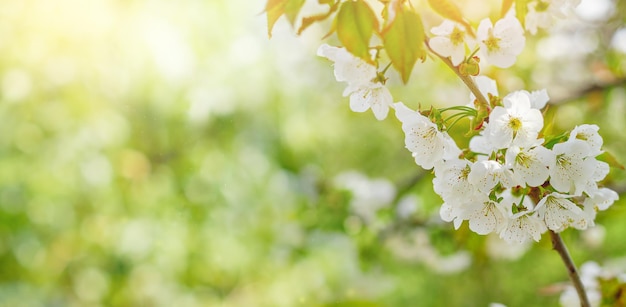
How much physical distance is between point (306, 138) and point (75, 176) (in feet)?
3.57

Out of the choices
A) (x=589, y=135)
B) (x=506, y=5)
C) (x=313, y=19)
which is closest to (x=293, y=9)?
(x=313, y=19)

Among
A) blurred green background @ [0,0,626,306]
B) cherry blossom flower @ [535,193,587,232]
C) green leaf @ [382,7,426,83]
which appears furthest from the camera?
blurred green background @ [0,0,626,306]

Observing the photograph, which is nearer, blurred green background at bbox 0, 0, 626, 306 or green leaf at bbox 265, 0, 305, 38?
green leaf at bbox 265, 0, 305, 38

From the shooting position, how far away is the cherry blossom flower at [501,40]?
2.13ft

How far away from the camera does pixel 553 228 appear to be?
621 millimetres

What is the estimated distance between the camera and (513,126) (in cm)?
60

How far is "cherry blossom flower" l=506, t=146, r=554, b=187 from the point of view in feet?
1.94

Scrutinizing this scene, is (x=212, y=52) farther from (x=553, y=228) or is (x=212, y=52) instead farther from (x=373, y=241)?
(x=553, y=228)

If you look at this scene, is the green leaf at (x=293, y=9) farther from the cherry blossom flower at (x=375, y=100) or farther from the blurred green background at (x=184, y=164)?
the blurred green background at (x=184, y=164)

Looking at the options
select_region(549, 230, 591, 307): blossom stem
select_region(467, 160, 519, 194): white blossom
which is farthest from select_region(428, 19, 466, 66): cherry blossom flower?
select_region(549, 230, 591, 307): blossom stem

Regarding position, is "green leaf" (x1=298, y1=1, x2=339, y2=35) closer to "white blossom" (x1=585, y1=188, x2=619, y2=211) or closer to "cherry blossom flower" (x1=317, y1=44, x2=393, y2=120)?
"cherry blossom flower" (x1=317, y1=44, x2=393, y2=120)

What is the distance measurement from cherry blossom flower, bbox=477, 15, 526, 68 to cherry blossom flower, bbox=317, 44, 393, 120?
0.12m

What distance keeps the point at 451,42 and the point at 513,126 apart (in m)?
0.10

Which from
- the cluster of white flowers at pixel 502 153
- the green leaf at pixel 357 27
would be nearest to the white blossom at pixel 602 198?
the cluster of white flowers at pixel 502 153
